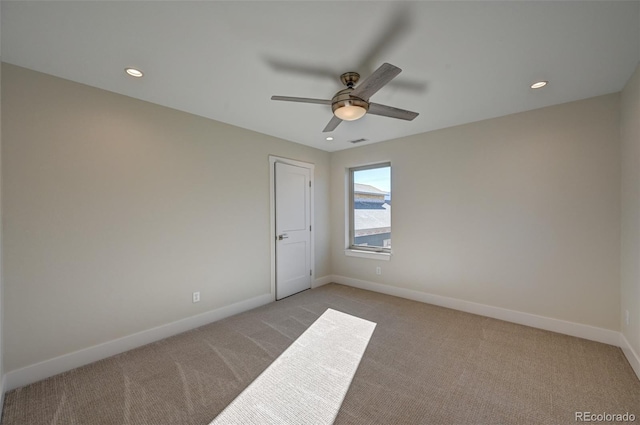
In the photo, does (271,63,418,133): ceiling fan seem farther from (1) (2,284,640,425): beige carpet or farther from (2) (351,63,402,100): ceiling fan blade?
(1) (2,284,640,425): beige carpet

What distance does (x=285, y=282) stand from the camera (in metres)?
4.10

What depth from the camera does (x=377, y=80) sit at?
177cm

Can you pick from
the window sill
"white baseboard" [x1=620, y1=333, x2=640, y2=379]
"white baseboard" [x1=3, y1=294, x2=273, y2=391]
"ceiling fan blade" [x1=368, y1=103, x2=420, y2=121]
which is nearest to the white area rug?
"white baseboard" [x1=3, y1=294, x2=273, y2=391]

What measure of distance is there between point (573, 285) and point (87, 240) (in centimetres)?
489

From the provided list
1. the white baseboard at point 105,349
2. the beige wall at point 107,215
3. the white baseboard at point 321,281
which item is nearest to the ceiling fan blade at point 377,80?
the beige wall at point 107,215

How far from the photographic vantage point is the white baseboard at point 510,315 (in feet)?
8.66

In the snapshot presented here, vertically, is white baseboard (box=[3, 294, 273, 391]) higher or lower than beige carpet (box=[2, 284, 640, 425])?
higher

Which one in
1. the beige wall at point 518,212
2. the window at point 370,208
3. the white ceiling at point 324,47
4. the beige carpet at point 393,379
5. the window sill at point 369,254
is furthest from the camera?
the window at point 370,208

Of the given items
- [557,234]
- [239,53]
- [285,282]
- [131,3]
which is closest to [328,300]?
[285,282]

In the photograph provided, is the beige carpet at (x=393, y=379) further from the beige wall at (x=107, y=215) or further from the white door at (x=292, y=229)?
the white door at (x=292, y=229)

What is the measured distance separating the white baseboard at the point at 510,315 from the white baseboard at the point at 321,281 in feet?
2.39

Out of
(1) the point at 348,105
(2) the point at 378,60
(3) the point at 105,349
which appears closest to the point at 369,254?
(1) the point at 348,105

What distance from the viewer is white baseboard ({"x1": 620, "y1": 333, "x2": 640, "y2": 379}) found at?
2.08 metres

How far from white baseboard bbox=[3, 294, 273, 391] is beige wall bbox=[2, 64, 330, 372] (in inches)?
2.3
